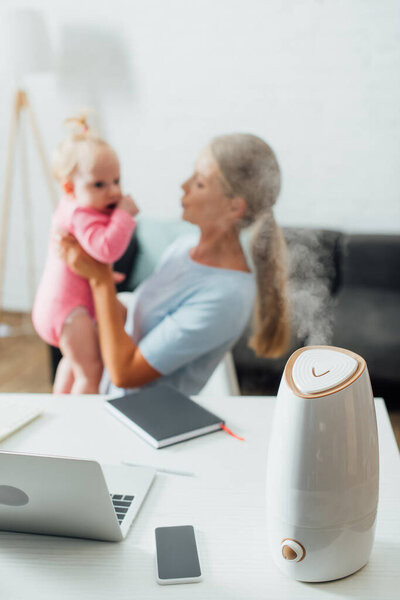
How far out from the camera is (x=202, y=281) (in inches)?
54.8

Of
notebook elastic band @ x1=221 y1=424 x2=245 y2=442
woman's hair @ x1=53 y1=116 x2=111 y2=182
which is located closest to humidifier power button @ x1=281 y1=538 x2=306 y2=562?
notebook elastic band @ x1=221 y1=424 x2=245 y2=442

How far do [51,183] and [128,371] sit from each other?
635 millimetres

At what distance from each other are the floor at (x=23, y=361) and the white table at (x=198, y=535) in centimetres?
107

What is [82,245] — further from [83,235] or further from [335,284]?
[335,284]

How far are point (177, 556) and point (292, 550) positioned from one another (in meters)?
0.13

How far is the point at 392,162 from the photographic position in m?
1.45

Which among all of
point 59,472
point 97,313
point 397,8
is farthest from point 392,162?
point 59,472

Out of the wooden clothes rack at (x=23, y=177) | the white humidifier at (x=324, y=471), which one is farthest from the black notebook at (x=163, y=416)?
the wooden clothes rack at (x=23, y=177)

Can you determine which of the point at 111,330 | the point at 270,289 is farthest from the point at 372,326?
the point at 111,330

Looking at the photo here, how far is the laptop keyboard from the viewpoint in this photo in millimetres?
816

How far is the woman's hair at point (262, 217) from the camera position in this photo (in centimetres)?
139

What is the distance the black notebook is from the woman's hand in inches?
13.0

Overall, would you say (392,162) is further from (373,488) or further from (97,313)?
(373,488)

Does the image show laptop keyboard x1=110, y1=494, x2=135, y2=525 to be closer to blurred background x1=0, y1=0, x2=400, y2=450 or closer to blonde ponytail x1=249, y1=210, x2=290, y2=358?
blonde ponytail x1=249, y1=210, x2=290, y2=358
